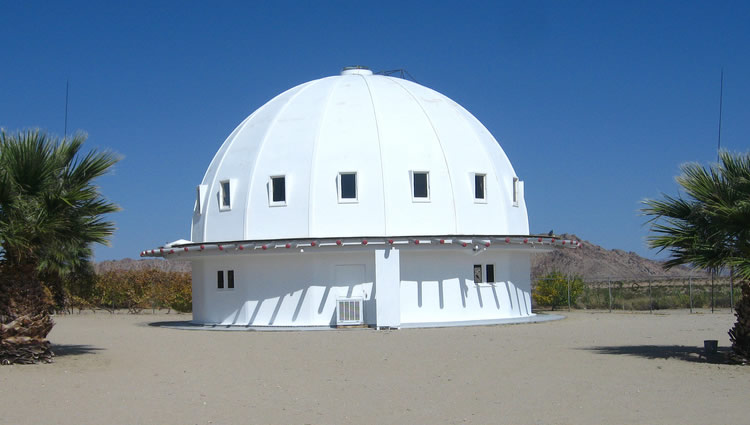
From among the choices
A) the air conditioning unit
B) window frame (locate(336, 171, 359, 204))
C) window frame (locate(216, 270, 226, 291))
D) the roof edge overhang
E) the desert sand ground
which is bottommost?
the desert sand ground

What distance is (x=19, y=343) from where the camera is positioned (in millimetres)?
15062

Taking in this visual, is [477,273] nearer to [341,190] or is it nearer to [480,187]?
[480,187]

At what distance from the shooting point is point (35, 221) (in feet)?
48.4

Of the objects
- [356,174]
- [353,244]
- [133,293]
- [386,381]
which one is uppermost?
[356,174]

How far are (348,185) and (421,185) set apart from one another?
2401mm

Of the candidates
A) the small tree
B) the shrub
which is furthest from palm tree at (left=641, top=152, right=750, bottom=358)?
the shrub

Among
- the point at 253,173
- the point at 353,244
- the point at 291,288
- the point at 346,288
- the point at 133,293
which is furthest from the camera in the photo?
the point at 133,293

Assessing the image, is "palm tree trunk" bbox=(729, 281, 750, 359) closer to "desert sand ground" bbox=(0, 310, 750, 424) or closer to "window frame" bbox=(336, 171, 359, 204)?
"desert sand ground" bbox=(0, 310, 750, 424)

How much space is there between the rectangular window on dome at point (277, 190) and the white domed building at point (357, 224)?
35mm

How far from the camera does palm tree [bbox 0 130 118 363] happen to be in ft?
48.0

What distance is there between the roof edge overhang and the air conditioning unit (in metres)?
1.69

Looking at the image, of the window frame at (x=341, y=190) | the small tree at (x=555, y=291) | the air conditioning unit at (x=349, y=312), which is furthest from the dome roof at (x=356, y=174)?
the small tree at (x=555, y=291)

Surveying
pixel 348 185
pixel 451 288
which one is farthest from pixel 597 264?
pixel 348 185

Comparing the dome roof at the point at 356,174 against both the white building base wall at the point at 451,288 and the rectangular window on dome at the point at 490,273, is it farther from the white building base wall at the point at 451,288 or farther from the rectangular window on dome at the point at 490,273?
the rectangular window on dome at the point at 490,273
